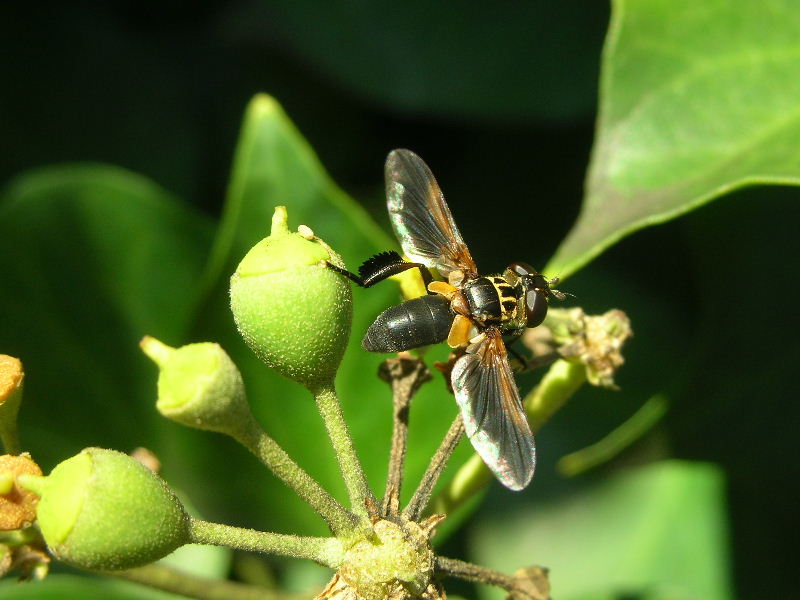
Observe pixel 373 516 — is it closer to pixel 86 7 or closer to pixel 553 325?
pixel 553 325

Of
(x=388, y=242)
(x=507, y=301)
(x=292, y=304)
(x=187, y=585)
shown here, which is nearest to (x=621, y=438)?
(x=507, y=301)

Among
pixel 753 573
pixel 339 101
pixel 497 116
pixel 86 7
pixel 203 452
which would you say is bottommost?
pixel 753 573

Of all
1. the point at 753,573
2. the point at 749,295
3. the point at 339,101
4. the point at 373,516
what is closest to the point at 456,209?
the point at 339,101

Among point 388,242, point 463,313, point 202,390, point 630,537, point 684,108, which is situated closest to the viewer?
point 202,390

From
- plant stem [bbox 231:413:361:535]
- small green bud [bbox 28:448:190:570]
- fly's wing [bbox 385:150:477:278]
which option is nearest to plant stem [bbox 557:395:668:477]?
fly's wing [bbox 385:150:477:278]

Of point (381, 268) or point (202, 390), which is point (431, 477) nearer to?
point (202, 390)

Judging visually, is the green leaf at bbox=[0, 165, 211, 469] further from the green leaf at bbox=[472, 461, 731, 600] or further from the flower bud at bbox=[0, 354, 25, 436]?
the green leaf at bbox=[472, 461, 731, 600]
